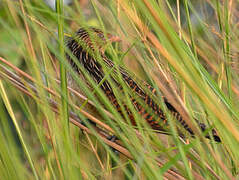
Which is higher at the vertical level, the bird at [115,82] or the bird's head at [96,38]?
the bird's head at [96,38]

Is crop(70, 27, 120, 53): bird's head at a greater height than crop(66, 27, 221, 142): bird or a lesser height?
greater

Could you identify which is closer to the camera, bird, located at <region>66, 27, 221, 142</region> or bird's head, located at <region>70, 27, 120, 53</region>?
bird's head, located at <region>70, 27, 120, 53</region>

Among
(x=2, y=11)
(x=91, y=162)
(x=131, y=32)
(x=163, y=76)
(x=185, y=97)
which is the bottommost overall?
(x=91, y=162)

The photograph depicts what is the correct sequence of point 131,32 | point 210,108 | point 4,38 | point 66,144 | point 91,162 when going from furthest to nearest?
point 4,38 → point 91,162 → point 131,32 → point 66,144 → point 210,108

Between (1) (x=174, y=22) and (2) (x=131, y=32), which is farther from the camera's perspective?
(1) (x=174, y=22)

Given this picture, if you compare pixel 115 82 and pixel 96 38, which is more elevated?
pixel 96 38

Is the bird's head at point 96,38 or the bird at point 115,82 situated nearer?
the bird's head at point 96,38

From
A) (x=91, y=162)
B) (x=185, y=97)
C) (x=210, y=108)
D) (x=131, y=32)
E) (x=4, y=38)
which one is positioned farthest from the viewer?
(x=4, y=38)

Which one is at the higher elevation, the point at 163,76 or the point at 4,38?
the point at 4,38

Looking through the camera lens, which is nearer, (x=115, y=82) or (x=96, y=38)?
(x=96, y=38)

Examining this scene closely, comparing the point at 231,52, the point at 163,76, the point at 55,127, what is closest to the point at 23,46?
the point at 55,127

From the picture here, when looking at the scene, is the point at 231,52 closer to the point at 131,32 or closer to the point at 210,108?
the point at 131,32
